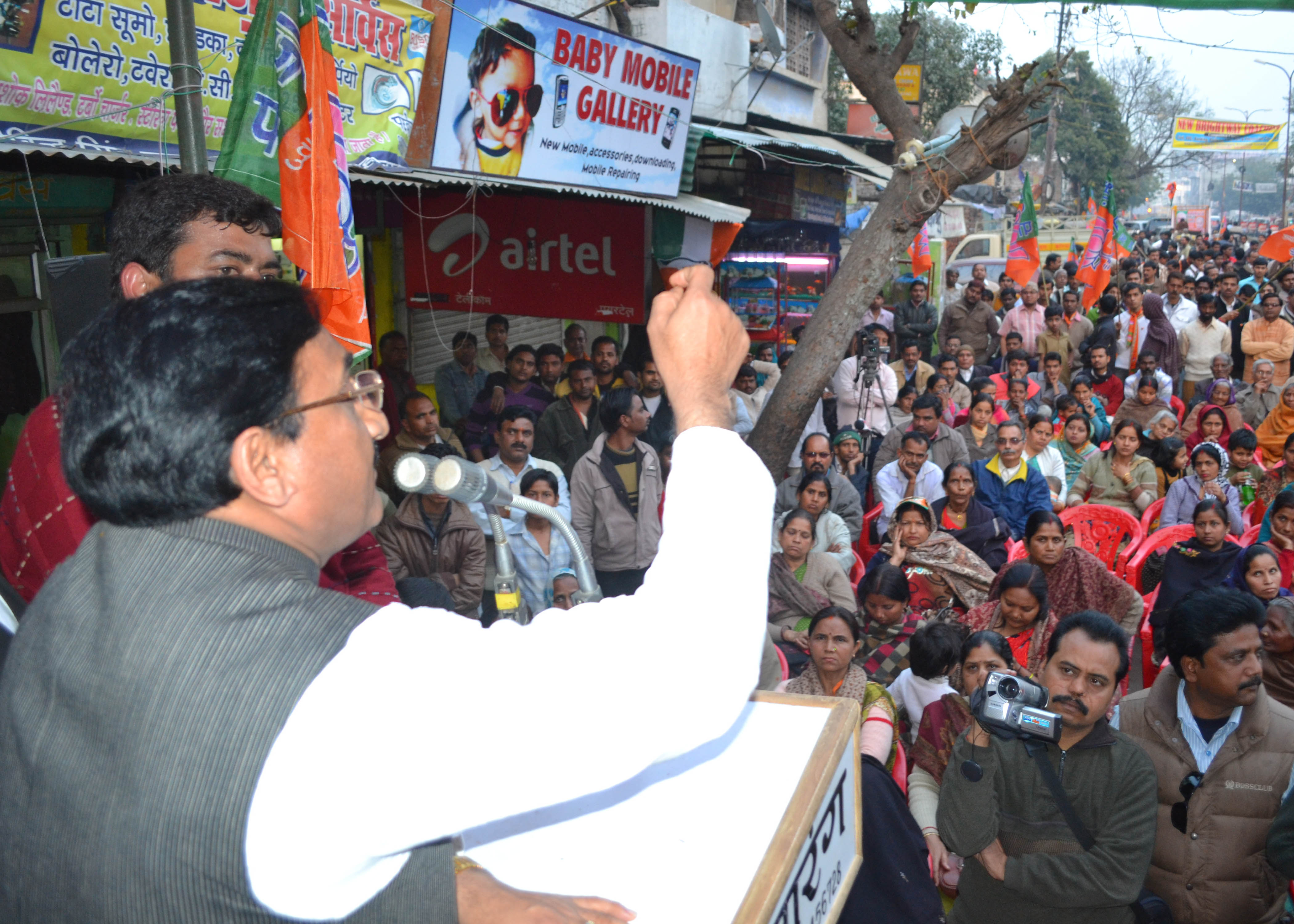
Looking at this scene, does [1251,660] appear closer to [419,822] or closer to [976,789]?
[976,789]

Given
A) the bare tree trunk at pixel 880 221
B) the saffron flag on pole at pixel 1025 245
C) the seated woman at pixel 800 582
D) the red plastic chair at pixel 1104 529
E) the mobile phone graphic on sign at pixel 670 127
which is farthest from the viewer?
the saffron flag on pole at pixel 1025 245

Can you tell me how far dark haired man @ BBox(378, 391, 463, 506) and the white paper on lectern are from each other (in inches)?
187

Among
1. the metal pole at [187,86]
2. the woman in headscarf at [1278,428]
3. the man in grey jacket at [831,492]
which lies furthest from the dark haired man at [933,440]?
the metal pole at [187,86]

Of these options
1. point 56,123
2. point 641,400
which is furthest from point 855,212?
point 56,123

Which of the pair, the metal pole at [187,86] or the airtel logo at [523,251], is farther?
the airtel logo at [523,251]

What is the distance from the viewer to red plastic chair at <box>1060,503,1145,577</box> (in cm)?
667

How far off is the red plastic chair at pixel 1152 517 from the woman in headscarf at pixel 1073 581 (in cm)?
Answer: 162

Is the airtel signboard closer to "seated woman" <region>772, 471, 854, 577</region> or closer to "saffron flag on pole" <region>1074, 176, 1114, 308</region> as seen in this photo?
"seated woman" <region>772, 471, 854, 577</region>

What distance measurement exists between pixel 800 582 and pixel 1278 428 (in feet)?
16.7

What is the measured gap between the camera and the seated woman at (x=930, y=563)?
18.3 feet

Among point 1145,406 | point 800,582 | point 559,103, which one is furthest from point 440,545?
point 1145,406

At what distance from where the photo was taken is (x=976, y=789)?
2.86 meters

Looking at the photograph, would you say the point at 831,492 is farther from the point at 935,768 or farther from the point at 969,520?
the point at 935,768

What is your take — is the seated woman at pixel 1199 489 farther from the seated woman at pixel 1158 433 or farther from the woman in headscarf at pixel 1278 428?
the woman in headscarf at pixel 1278 428
